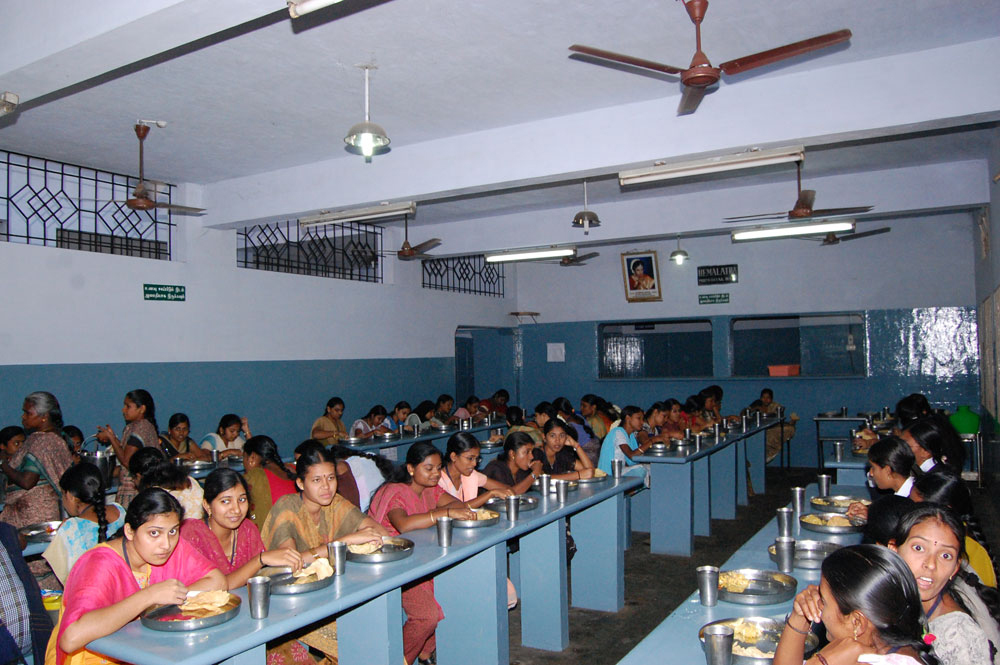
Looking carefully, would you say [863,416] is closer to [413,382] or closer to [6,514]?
[413,382]

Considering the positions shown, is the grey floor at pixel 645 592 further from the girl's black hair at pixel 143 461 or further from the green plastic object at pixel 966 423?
the girl's black hair at pixel 143 461

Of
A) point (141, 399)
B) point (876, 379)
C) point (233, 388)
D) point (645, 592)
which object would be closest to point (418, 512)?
point (645, 592)

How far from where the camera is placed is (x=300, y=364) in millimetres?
9227

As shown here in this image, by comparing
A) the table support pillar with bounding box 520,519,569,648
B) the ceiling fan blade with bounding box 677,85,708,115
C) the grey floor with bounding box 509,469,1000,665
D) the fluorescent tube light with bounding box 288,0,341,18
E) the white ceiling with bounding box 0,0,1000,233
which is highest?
the white ceiling with bounding box 0,0,1000,233

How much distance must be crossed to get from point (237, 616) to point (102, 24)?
297 centimetres

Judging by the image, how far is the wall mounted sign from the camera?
39.0ft

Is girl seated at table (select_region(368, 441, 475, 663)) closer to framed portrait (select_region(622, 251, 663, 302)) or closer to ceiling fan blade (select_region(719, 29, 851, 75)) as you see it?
ceiling fan blade (select_region(719, 29, 851, 75))

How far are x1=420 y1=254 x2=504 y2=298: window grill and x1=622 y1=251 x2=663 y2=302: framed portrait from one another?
7.73 feet

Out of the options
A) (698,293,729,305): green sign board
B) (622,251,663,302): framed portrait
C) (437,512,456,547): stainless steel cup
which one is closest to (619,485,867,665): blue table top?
(437,512,456,547): stainless steel cup

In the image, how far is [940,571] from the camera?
7.81ft

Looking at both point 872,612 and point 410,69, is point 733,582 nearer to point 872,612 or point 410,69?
point 872,612

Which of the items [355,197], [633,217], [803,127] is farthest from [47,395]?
[633,217]

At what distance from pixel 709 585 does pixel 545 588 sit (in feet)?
6.67

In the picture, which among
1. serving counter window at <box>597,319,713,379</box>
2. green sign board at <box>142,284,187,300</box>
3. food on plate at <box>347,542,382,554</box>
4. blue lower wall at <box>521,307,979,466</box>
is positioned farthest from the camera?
serving counter window at <box>597,319,713,379</box>
